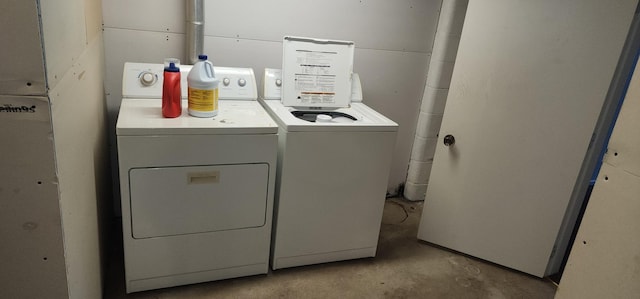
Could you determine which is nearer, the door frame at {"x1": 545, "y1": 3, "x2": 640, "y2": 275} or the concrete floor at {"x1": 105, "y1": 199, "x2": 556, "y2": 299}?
the door frame at {"x1": 545, "y1": 3, "x2": 640, "y2": 275}

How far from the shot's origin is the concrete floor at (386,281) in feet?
6.40

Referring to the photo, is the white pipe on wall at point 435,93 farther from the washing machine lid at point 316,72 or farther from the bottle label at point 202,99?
the bottle label at point 202,99

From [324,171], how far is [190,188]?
64 centimetres

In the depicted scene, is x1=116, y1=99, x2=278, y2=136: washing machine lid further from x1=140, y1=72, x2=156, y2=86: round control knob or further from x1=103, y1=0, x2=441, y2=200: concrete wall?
x1=103, y1=0, x2=441, y2=200: concrete wall

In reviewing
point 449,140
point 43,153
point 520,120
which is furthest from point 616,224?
point 43,153

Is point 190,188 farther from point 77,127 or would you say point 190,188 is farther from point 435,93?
point 435,93

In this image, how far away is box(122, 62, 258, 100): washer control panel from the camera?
6.47 feet

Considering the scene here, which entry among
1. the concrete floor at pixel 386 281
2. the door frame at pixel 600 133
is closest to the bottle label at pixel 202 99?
the concrete floor at pixel 386 281

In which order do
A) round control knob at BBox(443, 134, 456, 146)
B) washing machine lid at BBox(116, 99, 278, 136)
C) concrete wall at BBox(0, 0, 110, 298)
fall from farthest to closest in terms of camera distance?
1. round control knob at BBox(443, 134, 456, 146)
2. washing machine lid at BBox(116, 99, 278, 136)
3. concrete wall at BBox(0, 0, 110, 298)

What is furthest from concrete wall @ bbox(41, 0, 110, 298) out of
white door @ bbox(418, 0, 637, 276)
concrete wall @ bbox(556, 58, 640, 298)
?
white door @ bbox(418, 0, 637, 276)

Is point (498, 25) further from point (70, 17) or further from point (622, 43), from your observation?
point (70, 17)

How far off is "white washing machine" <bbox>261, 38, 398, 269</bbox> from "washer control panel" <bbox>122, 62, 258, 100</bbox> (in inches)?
4.6

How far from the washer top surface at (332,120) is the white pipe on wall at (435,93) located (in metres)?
0.74

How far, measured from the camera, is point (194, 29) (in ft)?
6.82
